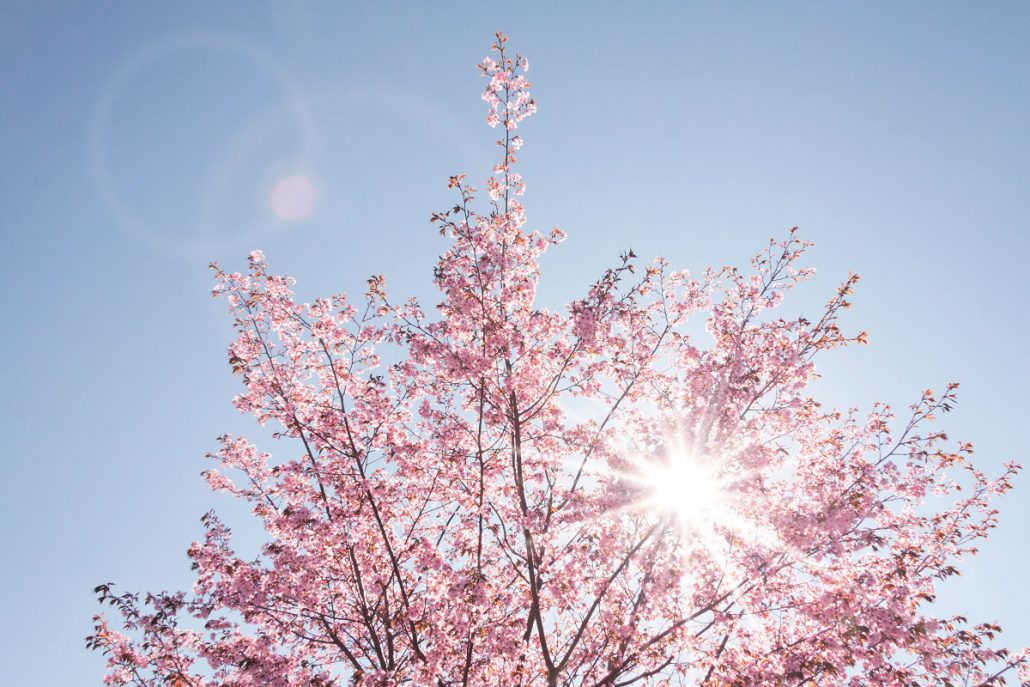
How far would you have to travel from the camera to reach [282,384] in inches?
358

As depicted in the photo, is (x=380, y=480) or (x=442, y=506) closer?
(x=380, y=480)

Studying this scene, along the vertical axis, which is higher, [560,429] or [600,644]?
[560,429]

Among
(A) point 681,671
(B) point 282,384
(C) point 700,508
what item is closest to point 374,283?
(B) point 282,384

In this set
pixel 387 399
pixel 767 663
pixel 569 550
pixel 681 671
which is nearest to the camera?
pixel 767 663

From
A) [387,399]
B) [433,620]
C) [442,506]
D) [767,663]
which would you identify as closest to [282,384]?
[387,399]

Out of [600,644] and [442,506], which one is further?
[442,506]

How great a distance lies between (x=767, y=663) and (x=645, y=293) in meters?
5.94

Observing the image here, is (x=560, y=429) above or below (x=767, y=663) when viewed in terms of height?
above

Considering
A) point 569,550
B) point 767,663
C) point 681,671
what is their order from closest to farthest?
point 767,663 → point 681,671 → point 569,550

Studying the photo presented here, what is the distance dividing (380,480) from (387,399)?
1432 mm

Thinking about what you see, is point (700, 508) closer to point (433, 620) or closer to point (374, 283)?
point (433, 620)

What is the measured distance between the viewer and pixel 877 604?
766 centimetres

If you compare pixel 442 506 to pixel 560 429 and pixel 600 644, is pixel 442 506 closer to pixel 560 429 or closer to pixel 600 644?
pixel 560 429

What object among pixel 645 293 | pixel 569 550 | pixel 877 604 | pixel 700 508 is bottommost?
pixel 877 604
